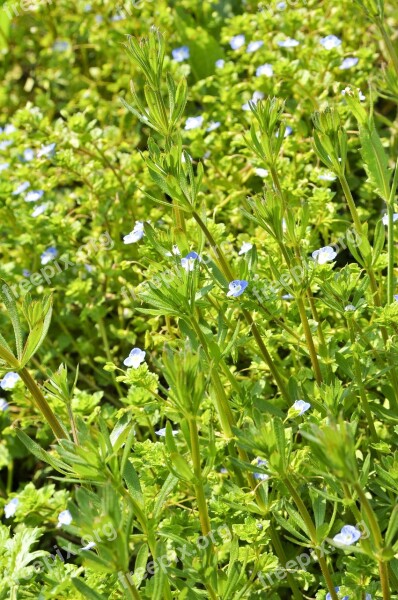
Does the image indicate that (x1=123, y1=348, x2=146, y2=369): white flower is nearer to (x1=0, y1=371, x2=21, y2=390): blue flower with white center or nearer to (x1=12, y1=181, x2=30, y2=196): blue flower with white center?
(x1=0, y1=371, x2=21, y2=390): blue flower with white center

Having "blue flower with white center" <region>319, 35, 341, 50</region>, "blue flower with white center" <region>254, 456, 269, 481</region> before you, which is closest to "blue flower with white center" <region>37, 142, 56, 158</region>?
"blue flower with white center" <region>319, 35, 341, 50</region>

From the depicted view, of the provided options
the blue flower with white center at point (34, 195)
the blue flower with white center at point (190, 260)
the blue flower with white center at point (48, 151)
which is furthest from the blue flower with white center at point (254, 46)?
the blue flower with white center at point (190, 260)

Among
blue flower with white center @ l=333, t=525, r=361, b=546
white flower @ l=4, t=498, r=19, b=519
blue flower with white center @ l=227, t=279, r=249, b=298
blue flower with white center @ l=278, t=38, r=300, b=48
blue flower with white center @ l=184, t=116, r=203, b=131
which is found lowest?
white flower @ l=4, t=498, r=19, b=519

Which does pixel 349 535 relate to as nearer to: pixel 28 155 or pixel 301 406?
pixel 301 406

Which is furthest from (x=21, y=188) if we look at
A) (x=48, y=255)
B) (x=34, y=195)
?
(x=48, y=255)

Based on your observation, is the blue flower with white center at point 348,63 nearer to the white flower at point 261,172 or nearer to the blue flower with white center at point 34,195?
the white flower at point 261,172

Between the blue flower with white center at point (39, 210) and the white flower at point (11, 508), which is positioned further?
the blue flower with white center at point (39, 210)

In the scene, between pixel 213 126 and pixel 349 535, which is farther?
pixel 213 126
